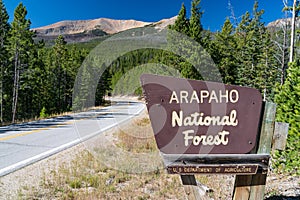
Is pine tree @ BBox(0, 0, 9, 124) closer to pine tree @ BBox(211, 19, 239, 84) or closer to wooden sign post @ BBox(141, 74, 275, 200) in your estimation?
pine tree @ BBox(211, 19, 239, 84)

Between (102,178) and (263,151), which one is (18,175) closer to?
(102,178)

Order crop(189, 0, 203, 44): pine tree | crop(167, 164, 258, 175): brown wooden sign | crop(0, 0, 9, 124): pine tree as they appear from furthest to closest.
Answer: crop(0, 0, 9, 124): pine tree < crop(189, 0, 203, 44): pine tree < crop(167, 164, 258, 175): brown wooden sign

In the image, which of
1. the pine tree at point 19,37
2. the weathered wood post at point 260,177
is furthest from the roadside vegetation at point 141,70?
the weathered wood post at point 260,177

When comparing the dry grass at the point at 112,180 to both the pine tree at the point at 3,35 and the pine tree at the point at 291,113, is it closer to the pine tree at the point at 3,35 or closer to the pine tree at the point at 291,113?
the pine tree at the point at 291,113

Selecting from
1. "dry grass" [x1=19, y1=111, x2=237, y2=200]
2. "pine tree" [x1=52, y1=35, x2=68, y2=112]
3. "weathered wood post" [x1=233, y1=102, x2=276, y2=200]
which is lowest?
"dry grass" [x1=19, y1=111, x2=237, y2=200]

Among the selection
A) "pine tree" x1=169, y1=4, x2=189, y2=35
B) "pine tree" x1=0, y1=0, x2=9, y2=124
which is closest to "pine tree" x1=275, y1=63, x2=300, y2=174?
"pine tree" x1=169, y1=4, x2=189, y2=35

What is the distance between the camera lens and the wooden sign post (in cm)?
259

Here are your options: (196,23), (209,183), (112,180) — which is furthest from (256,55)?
(112,180)

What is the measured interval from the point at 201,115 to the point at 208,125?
12 cm

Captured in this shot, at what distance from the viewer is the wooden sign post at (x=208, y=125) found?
8.50 feet

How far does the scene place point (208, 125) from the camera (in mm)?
2639

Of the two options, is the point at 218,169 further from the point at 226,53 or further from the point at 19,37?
the point at 226,53

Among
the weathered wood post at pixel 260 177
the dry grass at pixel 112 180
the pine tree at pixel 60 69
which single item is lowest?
the dry grass at pixel 112 180

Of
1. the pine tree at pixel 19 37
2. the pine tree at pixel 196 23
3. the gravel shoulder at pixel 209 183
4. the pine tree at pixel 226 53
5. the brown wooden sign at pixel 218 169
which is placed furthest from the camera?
the pine tree at pixel 226 53
